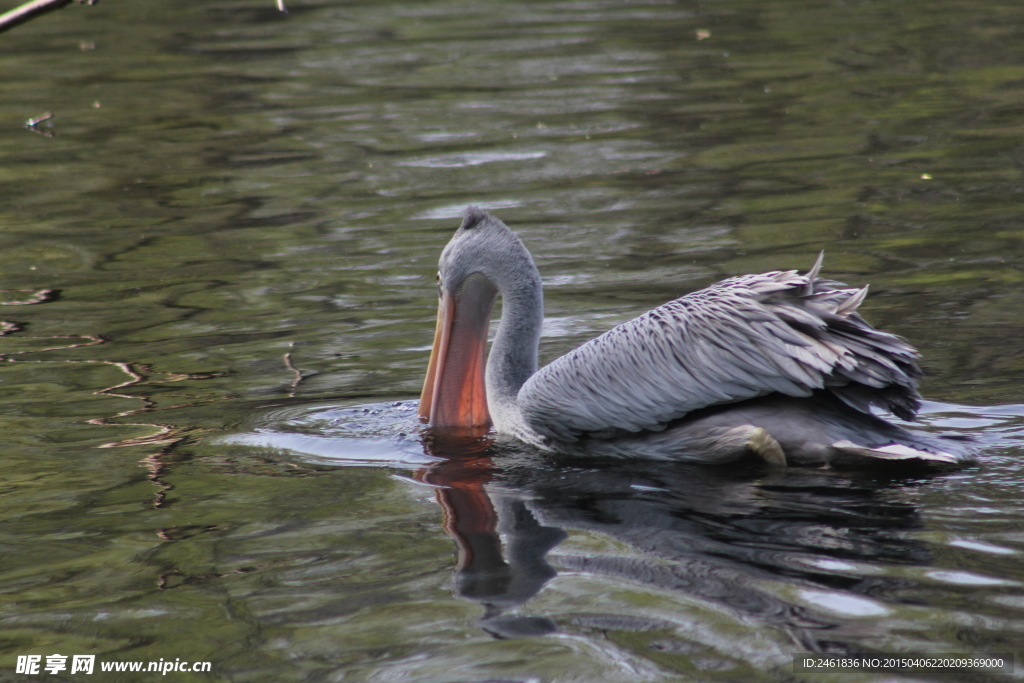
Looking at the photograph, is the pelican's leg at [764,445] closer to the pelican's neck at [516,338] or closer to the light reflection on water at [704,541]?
the light reflection on water at [704,541]

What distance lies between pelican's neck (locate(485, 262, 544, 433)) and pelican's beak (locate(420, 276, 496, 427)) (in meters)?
0.17

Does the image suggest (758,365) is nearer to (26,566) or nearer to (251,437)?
(251,437)

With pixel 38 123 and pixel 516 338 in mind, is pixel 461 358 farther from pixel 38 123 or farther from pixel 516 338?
pixel 38 123

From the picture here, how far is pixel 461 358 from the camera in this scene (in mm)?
5348

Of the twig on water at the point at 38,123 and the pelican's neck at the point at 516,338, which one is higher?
the twig on water at the point at 38,123

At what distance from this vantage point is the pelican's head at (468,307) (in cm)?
518

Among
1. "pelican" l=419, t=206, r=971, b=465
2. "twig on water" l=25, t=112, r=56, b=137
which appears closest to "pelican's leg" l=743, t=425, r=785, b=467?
"pelican" l=419, t=206, r=971, b=465

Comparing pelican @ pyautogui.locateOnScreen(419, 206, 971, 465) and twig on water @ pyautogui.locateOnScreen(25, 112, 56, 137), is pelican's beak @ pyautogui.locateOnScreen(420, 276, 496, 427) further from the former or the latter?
twig on water @ pyautogui.locateOnScreen(25, 112, 56, 137)

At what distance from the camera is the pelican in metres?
4.14

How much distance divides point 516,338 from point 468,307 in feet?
1.17

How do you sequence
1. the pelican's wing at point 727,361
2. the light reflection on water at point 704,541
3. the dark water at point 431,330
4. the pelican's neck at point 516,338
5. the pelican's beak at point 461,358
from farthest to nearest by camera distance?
the pelican's beak at point 461,358
the pelican's neck at point 516,338
the pelican's wing at point 727,361
the dark water at point 431,330
the light reflection on water at point 704,541

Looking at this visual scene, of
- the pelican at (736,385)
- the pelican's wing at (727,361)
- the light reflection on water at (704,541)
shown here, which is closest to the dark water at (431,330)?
the light reflection on water at (704,541)

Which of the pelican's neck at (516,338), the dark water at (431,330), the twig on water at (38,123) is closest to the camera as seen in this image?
the dark water at (431,330)

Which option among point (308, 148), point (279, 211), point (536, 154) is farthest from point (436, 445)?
point (308, 148)
